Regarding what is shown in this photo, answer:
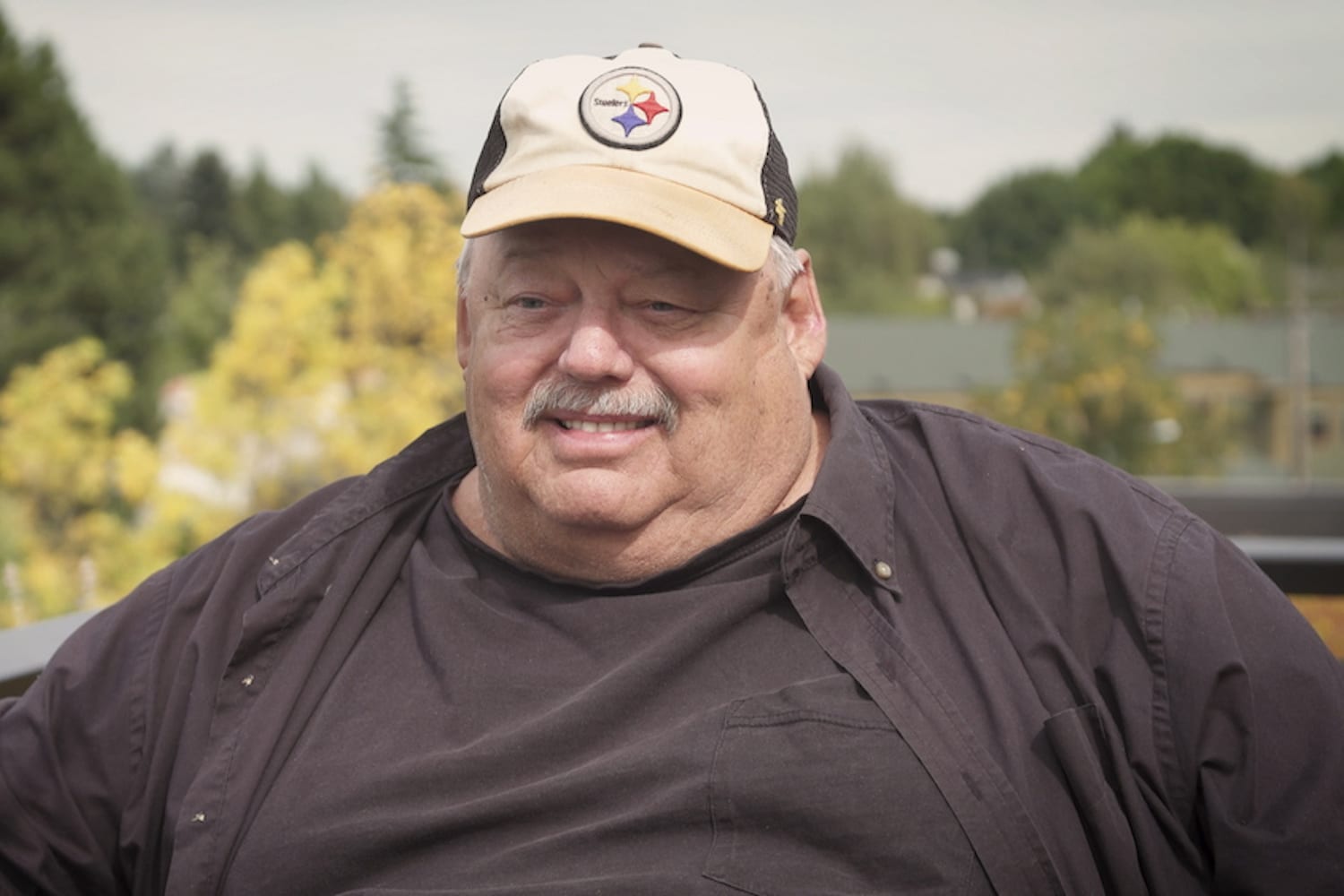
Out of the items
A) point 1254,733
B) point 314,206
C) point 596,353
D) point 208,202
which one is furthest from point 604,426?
point 208,202

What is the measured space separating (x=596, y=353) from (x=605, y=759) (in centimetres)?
52

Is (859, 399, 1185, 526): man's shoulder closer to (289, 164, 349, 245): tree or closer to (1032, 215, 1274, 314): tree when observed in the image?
(289, 164, 349, 245): tree

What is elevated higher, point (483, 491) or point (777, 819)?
point (483, 491)

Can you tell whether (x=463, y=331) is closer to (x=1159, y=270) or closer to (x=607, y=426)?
(x=607, y=426)

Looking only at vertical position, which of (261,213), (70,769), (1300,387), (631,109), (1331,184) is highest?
(631,109)

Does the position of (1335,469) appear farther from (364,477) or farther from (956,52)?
(364,477)

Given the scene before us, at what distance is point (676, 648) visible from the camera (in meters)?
1.83

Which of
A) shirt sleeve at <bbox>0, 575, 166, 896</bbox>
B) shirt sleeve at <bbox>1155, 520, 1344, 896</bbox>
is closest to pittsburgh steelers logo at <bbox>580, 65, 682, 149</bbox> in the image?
shirt sleeve at <bbox>1155, 520, 1344, 896</bbox>

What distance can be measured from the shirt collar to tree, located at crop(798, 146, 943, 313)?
2153 inches

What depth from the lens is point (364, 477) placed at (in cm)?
218

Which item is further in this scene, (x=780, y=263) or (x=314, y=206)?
(x=314, y=206)

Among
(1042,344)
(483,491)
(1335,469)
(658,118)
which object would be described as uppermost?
(658,118)

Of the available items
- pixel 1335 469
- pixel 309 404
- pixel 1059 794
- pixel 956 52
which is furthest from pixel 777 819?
pixel 956 52

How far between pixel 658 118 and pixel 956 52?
51.6 meters
